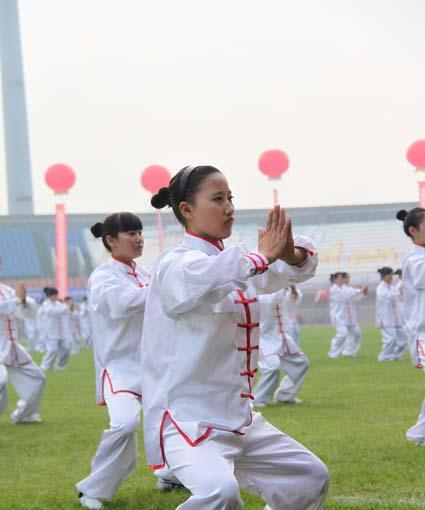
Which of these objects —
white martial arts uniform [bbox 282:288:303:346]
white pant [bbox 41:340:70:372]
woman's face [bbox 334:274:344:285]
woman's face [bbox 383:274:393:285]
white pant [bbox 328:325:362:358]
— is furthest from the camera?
woman's face [bbox 334:274:344:285]

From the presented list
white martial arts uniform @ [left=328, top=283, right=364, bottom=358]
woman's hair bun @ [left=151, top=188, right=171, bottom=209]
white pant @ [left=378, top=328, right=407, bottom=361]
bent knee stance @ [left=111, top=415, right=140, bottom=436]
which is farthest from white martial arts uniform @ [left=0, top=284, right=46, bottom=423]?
white martial arts uniform @ [left=328, top=283, right=364, bottom=358]

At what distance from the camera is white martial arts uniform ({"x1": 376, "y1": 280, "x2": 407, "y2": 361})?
20.8 meters

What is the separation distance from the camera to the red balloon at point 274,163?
2317 centimetres

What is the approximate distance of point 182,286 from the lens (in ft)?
12.9

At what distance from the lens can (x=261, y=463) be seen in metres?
4.23

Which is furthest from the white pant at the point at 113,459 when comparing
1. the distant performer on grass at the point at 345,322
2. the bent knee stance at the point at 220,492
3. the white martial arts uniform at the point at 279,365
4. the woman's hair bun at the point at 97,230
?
the distant performer on grass at the point at 345,322

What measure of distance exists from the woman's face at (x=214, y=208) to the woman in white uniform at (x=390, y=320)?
16.9m

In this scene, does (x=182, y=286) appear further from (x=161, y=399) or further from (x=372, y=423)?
(x=372, y=423)

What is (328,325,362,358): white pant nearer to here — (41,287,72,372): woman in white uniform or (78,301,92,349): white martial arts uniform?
(41,287,72,372): woman in white uniform

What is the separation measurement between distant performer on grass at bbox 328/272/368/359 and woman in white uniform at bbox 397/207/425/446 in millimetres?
14425

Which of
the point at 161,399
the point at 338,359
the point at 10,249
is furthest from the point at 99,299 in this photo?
the point at 10,249

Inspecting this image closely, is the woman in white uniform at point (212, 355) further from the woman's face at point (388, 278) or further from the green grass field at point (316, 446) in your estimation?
the woman's face at point (388, 278)

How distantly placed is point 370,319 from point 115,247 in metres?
42.3

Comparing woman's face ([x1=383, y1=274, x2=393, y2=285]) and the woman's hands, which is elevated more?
the woman's hands
